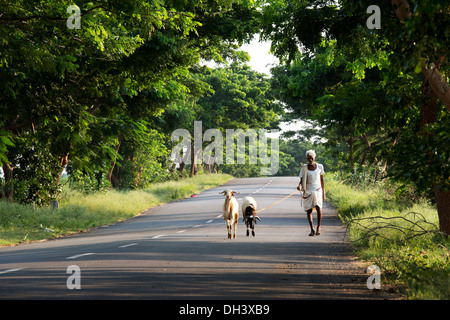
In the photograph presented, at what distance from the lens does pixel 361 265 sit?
11273mm

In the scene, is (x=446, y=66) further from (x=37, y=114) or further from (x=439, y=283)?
(x=37, y=114)

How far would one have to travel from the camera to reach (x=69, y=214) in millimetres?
24906

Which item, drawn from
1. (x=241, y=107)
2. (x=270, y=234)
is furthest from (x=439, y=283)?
(x=241, y=107)

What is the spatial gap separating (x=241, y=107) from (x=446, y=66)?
4590 centimetres

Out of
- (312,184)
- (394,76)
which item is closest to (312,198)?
(312,184)

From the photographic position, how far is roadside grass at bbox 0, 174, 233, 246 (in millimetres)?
20484

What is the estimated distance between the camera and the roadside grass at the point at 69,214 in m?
20.5

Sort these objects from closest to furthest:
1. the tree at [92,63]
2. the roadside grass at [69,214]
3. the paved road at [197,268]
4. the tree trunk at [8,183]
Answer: the paved road at [197,268]
the tree at [92,63]
the roadside grass at [69,214]
the tree trunk at [8,183]

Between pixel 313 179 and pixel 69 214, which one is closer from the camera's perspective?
pixel 313 179

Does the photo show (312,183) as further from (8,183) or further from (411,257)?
(8,183)

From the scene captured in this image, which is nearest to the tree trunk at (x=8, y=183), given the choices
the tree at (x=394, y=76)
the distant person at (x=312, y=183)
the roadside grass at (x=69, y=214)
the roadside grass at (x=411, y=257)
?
the roadside grass at (x=69, y=214)

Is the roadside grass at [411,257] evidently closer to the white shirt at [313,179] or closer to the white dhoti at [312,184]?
the white dhoti at [312,184]

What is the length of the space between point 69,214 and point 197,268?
1535cm

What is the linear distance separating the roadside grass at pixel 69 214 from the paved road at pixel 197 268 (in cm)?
485
